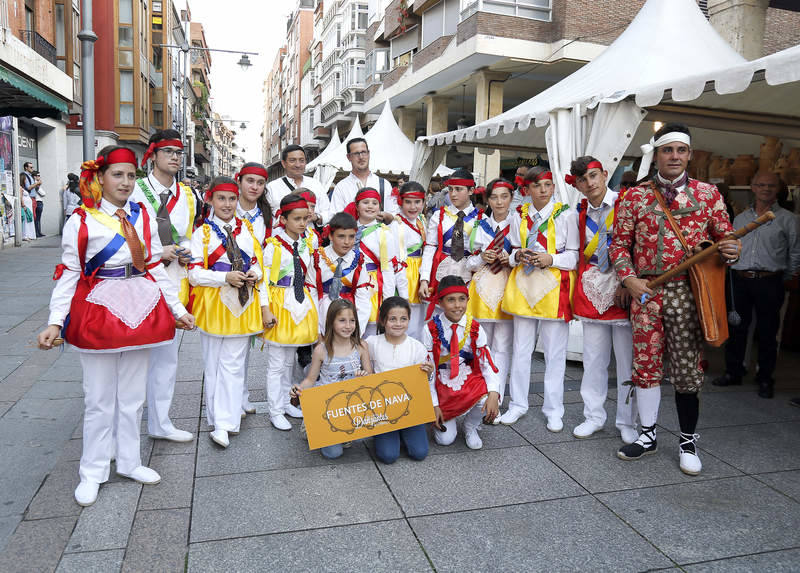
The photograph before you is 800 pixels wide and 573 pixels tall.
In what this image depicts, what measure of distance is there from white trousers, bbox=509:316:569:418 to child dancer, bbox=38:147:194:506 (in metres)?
2.48

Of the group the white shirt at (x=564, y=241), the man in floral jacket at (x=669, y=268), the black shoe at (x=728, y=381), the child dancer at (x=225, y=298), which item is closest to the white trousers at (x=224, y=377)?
the child dancer at (x=225, y=298)

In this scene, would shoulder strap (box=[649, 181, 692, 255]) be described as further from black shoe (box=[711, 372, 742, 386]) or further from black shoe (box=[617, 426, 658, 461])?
black shoe (box=[711, 372, 742, 386])

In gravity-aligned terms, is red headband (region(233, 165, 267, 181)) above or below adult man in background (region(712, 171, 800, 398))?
above

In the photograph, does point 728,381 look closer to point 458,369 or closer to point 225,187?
point 458,369

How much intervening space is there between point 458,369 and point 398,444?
26.1 inches

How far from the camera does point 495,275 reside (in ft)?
16.0

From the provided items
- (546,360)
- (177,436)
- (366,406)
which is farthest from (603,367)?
(177,436)

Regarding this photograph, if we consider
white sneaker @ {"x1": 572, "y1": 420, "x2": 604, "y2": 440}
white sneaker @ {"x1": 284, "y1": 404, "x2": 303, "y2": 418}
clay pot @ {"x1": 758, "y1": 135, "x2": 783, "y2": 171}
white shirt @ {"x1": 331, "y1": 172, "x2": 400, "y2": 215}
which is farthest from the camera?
clay pot @ {"x1": 758, "y1": 135, "x2": 783, "y2": 171}

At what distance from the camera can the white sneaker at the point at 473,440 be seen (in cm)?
425

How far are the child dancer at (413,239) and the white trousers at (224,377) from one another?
172 centimetres

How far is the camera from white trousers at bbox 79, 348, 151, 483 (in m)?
3.40

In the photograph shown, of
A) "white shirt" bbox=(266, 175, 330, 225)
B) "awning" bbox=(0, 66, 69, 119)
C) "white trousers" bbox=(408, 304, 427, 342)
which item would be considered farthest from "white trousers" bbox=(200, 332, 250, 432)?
"awning" bbox=(0, 66, 69, 119)

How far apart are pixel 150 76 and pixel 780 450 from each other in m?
41.4

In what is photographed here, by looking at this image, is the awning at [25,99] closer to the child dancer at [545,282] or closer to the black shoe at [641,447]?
the child dancer at [545,282]
